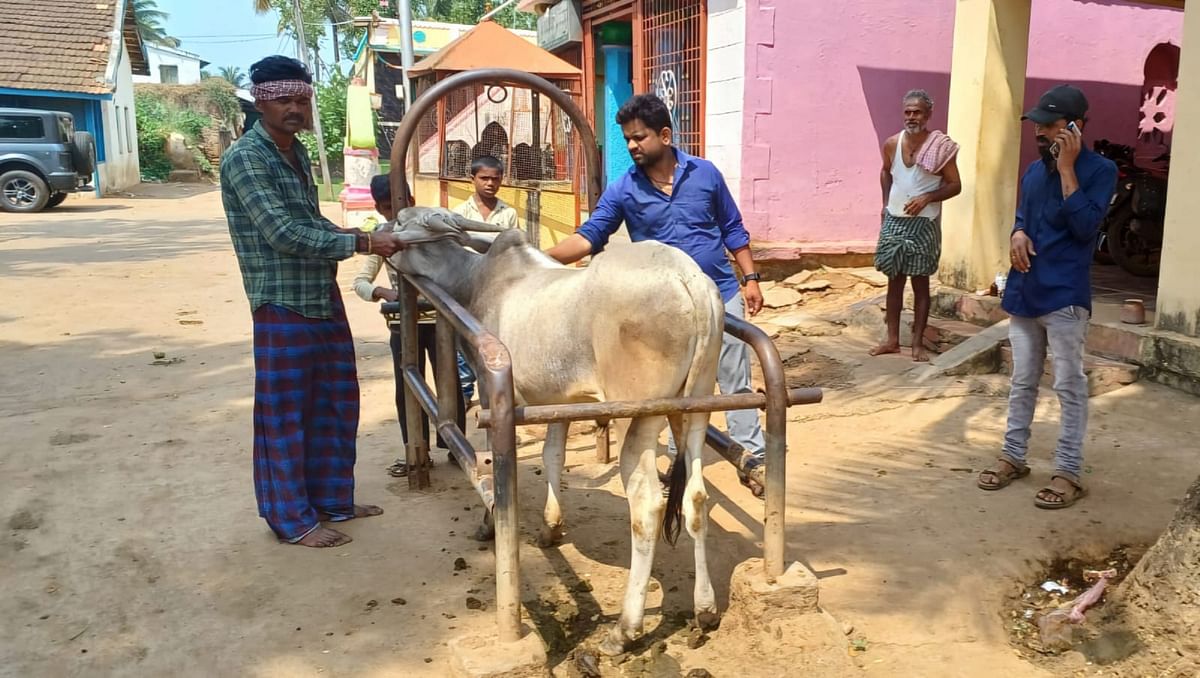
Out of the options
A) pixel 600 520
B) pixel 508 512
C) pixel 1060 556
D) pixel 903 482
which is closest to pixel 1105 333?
pixel 903 482

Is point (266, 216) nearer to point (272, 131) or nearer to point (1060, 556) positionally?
point (272, 131)

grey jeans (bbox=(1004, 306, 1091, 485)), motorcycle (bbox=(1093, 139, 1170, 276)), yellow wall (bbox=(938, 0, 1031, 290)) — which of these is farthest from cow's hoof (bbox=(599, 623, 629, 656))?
motorcycle (bbox=(1093, 139, 1170, 276))

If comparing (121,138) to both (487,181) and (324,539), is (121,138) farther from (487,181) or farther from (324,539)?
(324,539)

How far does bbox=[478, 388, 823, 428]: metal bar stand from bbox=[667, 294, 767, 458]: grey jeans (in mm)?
1298

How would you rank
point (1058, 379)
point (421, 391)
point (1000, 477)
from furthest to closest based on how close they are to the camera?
point (1000, 477) → point (1058, 379) → point (421, 391)

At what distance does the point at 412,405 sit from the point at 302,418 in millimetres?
533

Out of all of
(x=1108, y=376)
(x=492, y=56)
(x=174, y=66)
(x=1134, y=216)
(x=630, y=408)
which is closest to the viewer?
(x=630, y=408)

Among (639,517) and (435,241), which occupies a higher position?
(435,241)

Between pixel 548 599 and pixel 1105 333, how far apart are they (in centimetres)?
413

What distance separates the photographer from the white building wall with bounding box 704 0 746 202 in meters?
8.40

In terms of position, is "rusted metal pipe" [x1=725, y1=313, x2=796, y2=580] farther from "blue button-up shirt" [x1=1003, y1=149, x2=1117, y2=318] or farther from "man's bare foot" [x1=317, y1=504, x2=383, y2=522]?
"man's bare foot" [x1=317, y1=504, x2=383, y2=522]

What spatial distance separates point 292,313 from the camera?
12.4 feet

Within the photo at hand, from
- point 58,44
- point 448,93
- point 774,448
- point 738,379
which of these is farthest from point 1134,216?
point 58,44

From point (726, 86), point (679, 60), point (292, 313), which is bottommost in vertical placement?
point (292, 313)
